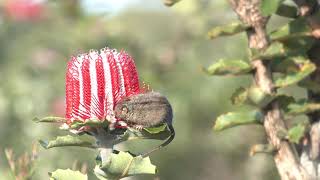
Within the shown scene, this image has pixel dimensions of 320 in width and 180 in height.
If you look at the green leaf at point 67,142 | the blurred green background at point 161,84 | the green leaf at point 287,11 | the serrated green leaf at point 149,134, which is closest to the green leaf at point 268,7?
the green leaf at point 287,11

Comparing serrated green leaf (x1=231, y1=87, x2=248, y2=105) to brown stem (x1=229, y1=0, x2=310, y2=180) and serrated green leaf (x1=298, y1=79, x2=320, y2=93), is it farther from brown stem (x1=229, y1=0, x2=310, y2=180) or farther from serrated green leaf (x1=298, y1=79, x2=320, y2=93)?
serrated green leaf (x1=298, y1=79, x2=320, y2=93)

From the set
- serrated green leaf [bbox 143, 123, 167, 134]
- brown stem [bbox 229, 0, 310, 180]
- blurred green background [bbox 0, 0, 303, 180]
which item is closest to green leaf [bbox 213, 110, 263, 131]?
brown stem [bbox 229, 0, 310, 180]

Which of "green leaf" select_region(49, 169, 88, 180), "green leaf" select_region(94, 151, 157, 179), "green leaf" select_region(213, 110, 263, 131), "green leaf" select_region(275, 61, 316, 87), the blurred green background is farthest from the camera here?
the blurred green background

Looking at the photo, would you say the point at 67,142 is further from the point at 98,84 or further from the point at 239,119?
the point at 239,119

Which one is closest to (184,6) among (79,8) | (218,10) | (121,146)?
(218,10)

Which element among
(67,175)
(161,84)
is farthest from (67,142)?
(161,84)
